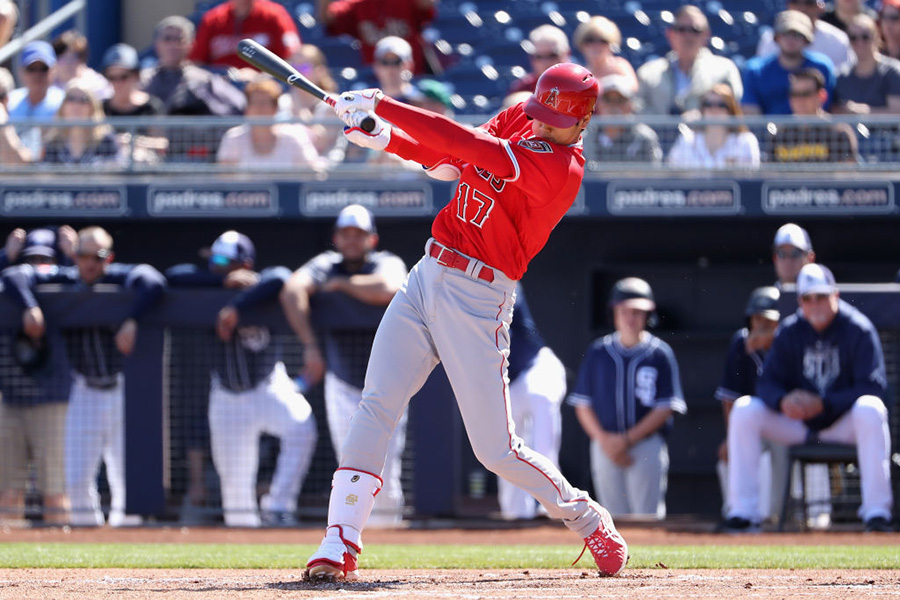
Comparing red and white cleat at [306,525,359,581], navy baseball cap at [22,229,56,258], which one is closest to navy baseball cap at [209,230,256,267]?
navy baseball cap at [22,229,56,258]

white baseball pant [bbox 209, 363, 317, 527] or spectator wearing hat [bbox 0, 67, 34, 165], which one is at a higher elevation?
spectator wearing hat [bbox 0, 67, 34, 165]

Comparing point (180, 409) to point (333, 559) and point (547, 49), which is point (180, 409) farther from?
point (333, 559)

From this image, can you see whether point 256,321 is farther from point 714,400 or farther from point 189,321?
point 714,400

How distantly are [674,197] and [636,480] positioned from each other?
2.03 m

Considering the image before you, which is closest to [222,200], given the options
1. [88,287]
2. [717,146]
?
[88,287]

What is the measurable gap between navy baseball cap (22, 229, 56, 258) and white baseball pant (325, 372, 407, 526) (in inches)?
78.1

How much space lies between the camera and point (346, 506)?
4.43 meters

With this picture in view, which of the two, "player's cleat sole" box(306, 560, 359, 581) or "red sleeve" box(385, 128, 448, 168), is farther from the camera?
"red sleeve" box(385, 128, 448, 168)

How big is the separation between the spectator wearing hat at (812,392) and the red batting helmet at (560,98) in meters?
3.21

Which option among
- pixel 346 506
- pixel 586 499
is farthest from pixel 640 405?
pixel 346 506

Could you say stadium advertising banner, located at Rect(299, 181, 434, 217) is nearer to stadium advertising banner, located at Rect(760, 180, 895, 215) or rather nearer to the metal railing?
the metal railing

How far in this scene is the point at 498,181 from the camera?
14.5 ft

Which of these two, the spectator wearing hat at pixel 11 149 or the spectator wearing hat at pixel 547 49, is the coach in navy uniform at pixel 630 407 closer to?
the spectator wearing hat at pixel 547 49

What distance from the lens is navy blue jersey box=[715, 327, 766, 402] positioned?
7.90 metres
